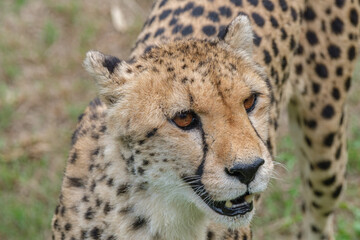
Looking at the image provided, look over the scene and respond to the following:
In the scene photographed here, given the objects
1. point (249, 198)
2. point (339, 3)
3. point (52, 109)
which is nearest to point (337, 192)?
point (339, 3)

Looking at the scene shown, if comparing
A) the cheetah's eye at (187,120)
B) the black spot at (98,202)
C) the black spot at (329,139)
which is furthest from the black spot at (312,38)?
the black spot at (98,202)

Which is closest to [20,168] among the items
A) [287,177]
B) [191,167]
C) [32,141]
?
[32,141]

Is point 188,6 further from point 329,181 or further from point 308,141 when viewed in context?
point 329,181

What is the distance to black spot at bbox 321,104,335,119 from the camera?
3439 millimetres

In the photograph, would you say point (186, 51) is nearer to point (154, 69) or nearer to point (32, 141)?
point (154, 69)

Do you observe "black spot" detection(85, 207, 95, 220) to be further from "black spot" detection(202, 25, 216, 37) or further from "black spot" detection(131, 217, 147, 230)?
"black spot" detection(202, 25, 216, 37)

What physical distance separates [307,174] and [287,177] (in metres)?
0.85

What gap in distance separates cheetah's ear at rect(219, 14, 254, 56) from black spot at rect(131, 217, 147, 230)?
75 centimetres

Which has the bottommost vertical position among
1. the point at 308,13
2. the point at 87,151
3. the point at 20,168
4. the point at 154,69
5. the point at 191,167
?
the point at 20,168

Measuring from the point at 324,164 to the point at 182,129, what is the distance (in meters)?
1.61

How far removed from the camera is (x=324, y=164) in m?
3.61

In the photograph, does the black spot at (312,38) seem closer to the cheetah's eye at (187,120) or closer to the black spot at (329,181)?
the black spot at (329,181)

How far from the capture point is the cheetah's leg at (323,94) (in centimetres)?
331

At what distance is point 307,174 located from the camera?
3742 mm
